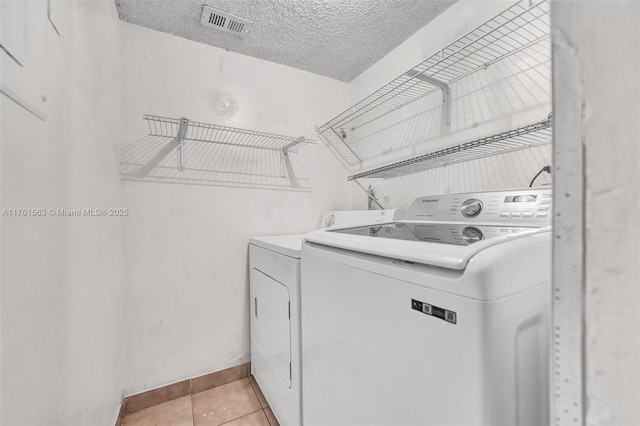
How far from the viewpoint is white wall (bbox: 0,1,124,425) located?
1.71 ft

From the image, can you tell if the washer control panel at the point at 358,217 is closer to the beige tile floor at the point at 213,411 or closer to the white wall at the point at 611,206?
the white wall at the point at 611,206

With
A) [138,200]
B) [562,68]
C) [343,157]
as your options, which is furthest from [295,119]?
[562,68]

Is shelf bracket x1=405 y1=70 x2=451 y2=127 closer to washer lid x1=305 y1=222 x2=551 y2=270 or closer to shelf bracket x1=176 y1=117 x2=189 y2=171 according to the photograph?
washer lid x1=305 y1=222 x2=551 y2=270

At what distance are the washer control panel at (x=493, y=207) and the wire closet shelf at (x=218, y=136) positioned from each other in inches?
40.6

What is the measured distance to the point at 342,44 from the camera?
1834 mm

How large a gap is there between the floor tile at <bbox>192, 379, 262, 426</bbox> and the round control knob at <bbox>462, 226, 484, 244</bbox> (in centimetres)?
155

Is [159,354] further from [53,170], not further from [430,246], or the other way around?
[430,246]

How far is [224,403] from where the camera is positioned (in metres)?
1.58

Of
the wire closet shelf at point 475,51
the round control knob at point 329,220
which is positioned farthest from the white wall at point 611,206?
the round control knob at point 329,220

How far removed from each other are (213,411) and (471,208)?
182 centimetres

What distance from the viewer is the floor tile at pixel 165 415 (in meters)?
1.44

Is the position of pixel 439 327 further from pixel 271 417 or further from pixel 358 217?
pixel 271 417

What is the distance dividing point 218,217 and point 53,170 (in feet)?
3.64

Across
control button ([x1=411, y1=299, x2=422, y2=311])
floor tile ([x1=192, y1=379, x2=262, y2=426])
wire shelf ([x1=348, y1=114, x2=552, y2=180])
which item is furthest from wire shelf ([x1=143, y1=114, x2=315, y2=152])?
floor tile ([x1=192, y1=379, x2=262, y2=426])
